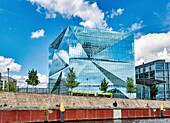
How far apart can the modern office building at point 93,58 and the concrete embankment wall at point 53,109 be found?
67943 mm

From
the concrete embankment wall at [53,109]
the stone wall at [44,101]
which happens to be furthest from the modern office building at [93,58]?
the concrete embankment wall at [53,109]

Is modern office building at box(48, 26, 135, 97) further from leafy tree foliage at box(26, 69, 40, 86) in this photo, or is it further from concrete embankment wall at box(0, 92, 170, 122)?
concrete embankment wall at box(0, 92, 170, 122)

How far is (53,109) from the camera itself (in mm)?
46875

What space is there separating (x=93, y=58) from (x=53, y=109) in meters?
99.9

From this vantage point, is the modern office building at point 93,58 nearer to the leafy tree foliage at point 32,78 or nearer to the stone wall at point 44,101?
the leafy tree foliage at point 32,78

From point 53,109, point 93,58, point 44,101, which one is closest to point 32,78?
point 44,101

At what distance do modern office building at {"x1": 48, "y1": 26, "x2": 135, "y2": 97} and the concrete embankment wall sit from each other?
67.9m

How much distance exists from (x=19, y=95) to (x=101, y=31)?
10303 cm

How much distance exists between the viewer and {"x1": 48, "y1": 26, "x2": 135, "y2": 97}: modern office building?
141 m

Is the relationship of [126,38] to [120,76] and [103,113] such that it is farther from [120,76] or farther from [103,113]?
[103,113]

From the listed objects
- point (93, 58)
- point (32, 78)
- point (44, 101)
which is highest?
point (93, 58)

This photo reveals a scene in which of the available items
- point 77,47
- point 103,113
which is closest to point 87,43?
point 77,47

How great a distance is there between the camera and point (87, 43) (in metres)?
145

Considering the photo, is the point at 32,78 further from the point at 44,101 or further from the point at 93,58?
the point at 93,58
